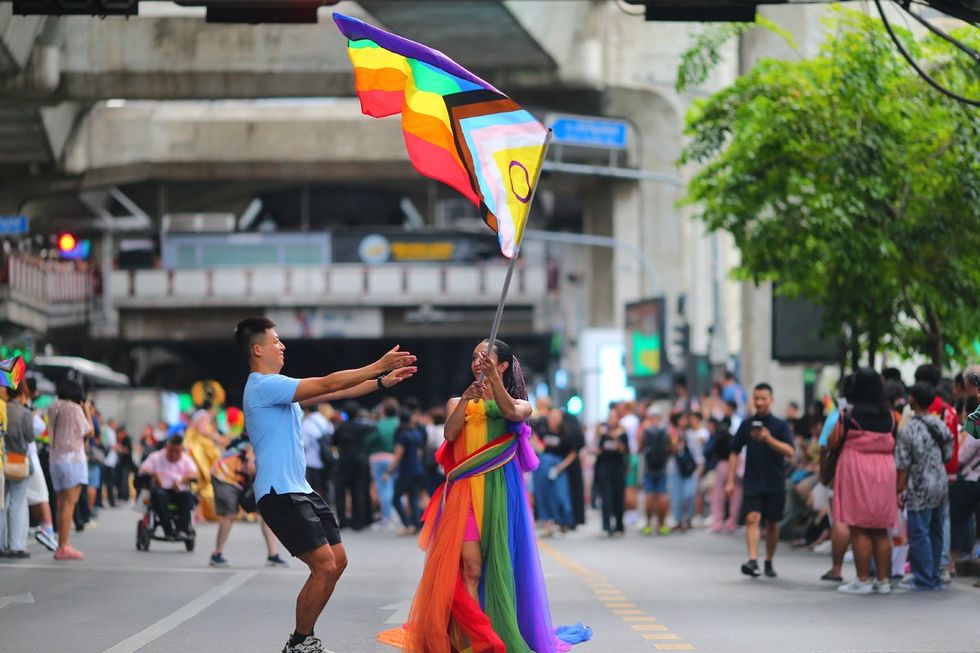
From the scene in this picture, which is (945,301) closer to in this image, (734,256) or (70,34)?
(70,34)

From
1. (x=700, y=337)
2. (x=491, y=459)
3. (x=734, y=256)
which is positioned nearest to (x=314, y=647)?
(x=491, y=459)

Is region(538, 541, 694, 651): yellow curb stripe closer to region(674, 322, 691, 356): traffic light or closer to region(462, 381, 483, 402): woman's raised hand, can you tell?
Result: region(462, 381, 483, 402): woman's raised hand

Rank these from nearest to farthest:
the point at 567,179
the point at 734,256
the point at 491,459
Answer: the point at 491,459
the point at 567,179
the point at 734,256

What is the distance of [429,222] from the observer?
243ft

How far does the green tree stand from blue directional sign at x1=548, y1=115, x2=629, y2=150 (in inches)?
574

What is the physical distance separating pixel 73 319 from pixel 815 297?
4488 cm

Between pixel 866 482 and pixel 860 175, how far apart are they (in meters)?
6.65

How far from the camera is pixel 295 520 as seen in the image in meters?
9.33

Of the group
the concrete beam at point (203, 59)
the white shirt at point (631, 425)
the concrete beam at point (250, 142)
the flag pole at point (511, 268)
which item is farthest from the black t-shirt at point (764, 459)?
the concrete beam at point (250, 142)

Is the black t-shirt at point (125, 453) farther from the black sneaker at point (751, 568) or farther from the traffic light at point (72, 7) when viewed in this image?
the black sneaker at point (751, 568)

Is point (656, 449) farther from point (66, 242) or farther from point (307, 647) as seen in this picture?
point (66, 242)

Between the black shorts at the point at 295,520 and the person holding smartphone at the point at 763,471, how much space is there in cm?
832

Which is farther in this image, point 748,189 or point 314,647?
point 748,189

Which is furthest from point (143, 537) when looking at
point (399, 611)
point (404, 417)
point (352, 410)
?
point (399, 611)
